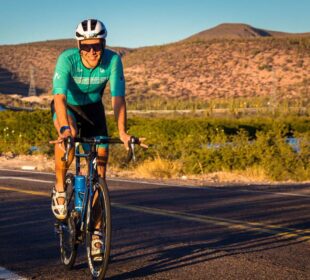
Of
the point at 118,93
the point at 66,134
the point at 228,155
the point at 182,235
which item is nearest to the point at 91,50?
the point at 118,93

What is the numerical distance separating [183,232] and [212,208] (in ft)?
8.08

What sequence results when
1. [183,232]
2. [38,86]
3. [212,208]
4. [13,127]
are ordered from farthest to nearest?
[38,86]
[13,127]
[212,208]
[183,232]

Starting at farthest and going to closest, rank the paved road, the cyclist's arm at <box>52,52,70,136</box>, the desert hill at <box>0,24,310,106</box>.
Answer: the desert hill at <box>0,24,310,106</box>, the paved road, the cyclist's arm at <box>52,52,70,136</box>

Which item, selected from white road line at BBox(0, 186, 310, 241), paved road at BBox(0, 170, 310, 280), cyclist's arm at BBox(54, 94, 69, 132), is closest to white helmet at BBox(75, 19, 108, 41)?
cyclist's arm at BBox(54, 94, 69, 132)

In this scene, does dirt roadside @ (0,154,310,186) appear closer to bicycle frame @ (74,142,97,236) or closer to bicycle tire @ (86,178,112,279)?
bicycle frame @ (74,142,97,236)

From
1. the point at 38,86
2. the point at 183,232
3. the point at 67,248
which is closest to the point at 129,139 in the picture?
the point at 67,248

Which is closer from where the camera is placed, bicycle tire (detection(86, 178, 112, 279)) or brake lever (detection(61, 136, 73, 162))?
bicycle tire (detection(86, 178, 112, 279))

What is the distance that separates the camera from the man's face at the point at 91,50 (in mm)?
6634

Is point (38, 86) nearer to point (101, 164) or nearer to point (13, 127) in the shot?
point (13, 127)

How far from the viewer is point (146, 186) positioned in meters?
15.0

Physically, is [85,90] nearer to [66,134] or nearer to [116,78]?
[116,78]

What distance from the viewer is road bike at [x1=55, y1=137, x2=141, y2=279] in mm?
6113

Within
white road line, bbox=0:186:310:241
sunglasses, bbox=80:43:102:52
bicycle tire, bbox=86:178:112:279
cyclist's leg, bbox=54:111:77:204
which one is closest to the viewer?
bicycle tire, bbox=86:178:112:279

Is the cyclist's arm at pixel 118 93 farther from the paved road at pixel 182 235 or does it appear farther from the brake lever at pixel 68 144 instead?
the paved road at pixel 182 235
